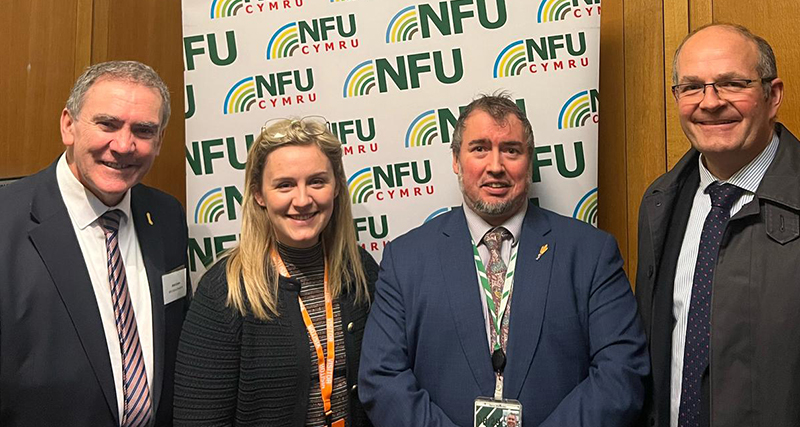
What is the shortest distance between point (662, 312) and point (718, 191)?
0.40 meters

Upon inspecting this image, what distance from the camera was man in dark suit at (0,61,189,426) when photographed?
6.14ft

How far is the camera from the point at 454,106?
269cm

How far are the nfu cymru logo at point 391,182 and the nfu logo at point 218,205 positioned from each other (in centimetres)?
54

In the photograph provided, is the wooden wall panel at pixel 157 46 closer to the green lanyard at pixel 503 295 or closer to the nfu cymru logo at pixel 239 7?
the nfu cymru logo at pixel 239 7

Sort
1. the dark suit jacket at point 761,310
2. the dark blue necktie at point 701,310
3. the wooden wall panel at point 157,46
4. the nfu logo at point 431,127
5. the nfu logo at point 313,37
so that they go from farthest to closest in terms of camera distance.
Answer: the wooden wall panel at point 157,46, the nfu logo at point 313,37, the nfu logo at point 431,127, the dark blue necktie at point 701,310, the dark suit jacket at point 761,310

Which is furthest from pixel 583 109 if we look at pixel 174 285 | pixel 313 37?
pixel 174 285

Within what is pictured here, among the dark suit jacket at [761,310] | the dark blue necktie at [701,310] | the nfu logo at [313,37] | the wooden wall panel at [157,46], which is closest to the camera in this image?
the dark suit jacket at [761,310]

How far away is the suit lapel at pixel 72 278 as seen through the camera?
1923 millimetres

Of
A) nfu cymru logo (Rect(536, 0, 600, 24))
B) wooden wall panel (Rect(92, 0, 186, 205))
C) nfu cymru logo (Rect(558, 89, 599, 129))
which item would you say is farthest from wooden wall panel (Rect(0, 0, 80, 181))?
nfu cymru logo (Rect(558, 89, 599, 129))

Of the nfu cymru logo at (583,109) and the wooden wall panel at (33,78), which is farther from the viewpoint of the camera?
the wooden wall panel at (33,78)

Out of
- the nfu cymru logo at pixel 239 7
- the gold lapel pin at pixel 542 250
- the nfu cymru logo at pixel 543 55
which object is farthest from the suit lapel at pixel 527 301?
the nfu cymru logo at pixel 239 7

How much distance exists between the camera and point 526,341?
1943mm

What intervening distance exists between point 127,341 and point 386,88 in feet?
4.74

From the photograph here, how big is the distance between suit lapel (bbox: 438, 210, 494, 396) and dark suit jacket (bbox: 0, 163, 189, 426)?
1090 millimetres
